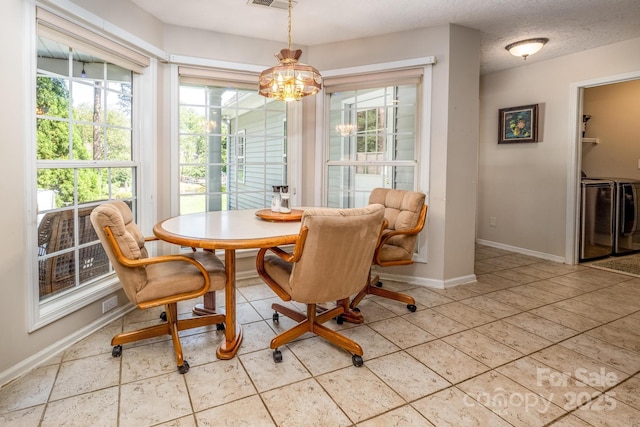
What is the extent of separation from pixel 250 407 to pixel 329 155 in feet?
9.06

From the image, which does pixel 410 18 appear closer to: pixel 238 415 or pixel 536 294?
pixel 536 294

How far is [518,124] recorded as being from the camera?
469 cm

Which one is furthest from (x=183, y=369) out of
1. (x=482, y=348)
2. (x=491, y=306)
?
(x=491, y=306)

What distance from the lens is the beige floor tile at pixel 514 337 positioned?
2309 mm

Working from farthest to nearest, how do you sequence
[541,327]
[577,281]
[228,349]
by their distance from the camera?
1. [577,281]
2. [541,327]
3. [228,349]

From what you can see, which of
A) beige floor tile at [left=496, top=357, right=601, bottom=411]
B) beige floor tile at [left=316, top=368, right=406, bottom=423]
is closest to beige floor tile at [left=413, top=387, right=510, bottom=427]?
beige floor tile at [left=316, top=368, right=406, bottom=423]

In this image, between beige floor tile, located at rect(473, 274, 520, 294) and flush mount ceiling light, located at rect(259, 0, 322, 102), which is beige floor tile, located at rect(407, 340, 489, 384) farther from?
flush mount ceiling light, located at rect(259, 0, 322, 102)

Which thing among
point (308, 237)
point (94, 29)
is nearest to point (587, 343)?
point (308, 237)

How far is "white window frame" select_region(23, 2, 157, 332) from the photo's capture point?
6.60 ft

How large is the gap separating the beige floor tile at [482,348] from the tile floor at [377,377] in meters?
0.01

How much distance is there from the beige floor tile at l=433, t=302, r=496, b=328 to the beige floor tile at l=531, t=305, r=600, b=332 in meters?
0.45

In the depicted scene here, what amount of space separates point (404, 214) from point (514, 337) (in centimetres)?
119

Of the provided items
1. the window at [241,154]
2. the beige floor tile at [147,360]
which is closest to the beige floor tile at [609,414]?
the beige floor tile at [147,360]

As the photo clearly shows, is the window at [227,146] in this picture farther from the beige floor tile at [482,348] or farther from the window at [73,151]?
the beige floor tile at [482,348]
